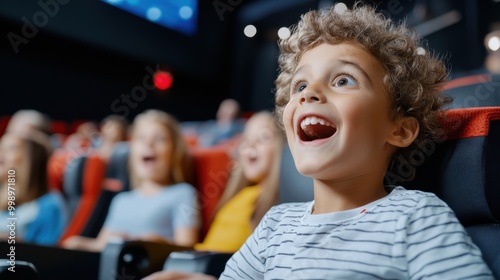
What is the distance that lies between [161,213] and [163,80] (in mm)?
3377

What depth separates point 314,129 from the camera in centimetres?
73

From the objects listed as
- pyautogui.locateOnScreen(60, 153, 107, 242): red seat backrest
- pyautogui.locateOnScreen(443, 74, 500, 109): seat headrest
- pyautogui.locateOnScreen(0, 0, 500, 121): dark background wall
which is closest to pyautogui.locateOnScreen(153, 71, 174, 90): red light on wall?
pyautogui.locateOnScreen(0, 0, 500, 121): dark background wall

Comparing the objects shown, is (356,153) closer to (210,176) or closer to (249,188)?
(249,188)

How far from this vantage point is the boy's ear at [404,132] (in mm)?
763

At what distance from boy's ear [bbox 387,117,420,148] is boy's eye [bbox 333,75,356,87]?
9cm

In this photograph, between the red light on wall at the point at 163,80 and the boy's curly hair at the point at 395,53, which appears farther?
the red light on wall at the point at 163,80

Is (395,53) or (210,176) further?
(210,176)

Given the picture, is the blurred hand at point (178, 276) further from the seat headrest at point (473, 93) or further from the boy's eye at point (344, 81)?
the seat headrest at point (473, 93)

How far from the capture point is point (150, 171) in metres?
1.97

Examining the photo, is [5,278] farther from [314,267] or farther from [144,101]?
[144,101]

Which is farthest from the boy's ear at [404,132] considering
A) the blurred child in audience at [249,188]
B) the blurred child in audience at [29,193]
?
the blurred child in audience at [29,193]

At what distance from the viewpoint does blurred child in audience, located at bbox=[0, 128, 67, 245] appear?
188cm


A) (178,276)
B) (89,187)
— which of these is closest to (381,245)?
(178,276)

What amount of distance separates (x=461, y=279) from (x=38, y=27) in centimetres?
334
